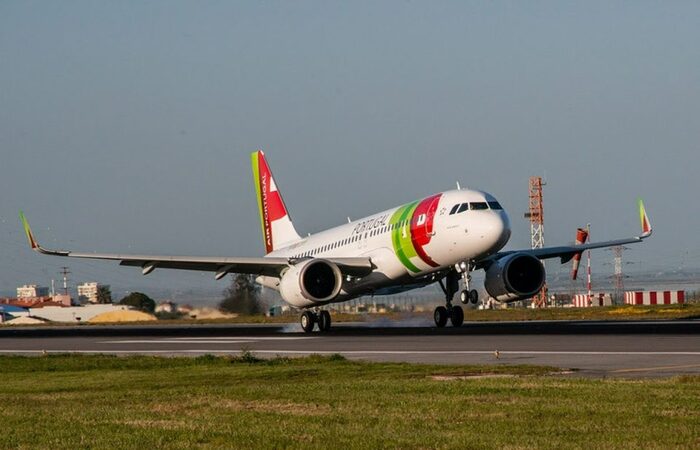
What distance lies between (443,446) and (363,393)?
593 centimetres

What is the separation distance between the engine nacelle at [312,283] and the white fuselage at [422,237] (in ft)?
3.63

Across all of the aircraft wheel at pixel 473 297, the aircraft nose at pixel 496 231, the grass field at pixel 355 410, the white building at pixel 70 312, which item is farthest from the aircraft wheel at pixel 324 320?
the white building at pixel 70 312

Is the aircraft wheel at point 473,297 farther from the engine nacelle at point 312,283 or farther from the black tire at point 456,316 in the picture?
the engine nacelle at point 312,283

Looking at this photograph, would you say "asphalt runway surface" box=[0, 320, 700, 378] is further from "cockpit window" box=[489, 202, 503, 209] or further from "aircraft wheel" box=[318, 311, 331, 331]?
"cockpit window" box=[489, 202, 503, 209]

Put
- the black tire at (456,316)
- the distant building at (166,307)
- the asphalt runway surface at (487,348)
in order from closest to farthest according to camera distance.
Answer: the asphalt runway surface at (487,348) → the black tire at (456,316) → the distant building at (166,307)

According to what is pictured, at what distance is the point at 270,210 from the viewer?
207 ft

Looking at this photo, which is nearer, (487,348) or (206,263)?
(487,348)

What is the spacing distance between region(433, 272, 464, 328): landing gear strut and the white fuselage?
1.76 meters

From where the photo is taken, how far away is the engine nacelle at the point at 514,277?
156 feet

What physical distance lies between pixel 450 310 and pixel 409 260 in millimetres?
4149

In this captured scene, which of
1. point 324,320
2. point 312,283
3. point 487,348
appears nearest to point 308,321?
point 324,320

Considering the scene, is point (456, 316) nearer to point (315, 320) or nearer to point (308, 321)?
point (315, 320)

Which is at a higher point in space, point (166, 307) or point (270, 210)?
point (270, 210)

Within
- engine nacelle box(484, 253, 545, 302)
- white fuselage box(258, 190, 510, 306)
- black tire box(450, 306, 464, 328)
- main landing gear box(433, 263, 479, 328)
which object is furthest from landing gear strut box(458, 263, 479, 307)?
black tire box(450, 306, 464, 328)
